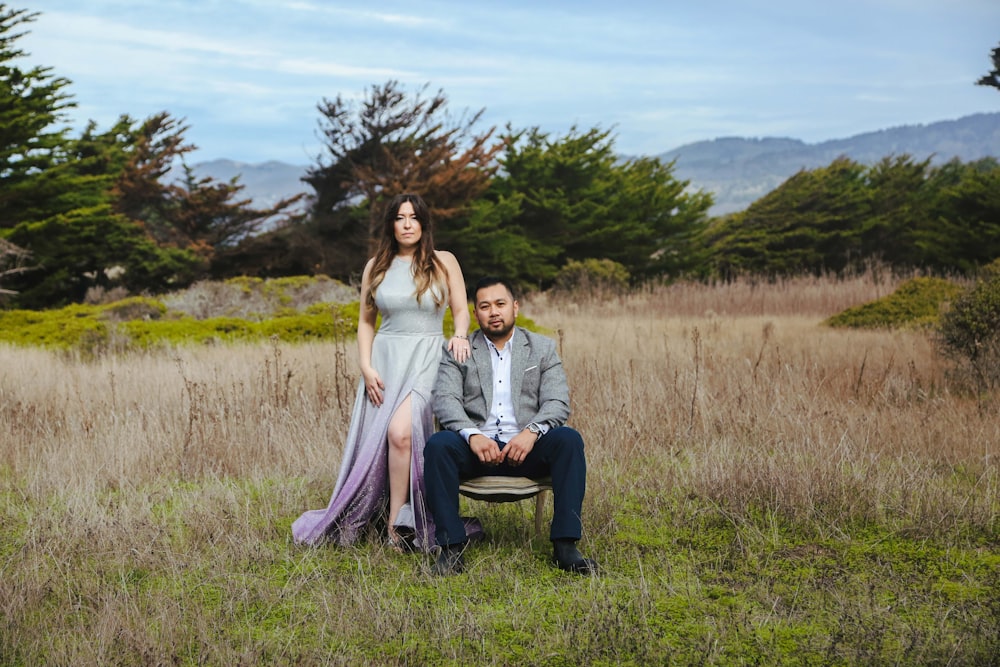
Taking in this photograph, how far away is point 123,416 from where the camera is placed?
23.5 ft

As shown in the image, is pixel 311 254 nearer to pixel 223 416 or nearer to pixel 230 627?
pixel 223 416

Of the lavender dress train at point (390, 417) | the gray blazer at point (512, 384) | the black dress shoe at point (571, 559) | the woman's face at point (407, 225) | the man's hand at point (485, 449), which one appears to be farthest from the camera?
the woman's face at point (407, 225)

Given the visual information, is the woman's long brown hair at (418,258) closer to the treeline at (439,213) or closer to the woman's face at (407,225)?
the woman's face at (407,225)

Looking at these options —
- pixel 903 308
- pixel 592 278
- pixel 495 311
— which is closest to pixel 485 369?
pixel 495 311

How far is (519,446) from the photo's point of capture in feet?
13.4

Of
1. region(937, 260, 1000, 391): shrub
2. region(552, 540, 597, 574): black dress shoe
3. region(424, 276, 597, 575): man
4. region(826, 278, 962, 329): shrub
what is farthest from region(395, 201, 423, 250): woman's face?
region(826, 278, 962, 329): shrub

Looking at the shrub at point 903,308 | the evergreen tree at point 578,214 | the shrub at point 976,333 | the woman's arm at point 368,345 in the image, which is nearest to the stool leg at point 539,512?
the woman's arm at point 368,345

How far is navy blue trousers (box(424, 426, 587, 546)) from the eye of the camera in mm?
4105

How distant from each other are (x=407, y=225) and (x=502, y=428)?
3.73ft

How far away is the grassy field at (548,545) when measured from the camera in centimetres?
346

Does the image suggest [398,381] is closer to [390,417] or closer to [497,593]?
[390,417]

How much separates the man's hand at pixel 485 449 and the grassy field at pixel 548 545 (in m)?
0.54

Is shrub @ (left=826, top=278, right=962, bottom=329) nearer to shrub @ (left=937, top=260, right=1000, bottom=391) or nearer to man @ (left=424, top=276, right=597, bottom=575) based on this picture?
shrub @ (left=937, top=260, right=1000, bottom=391)

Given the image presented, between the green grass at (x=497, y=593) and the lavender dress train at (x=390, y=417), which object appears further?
the lavender dress train at (x=390, y=417)
